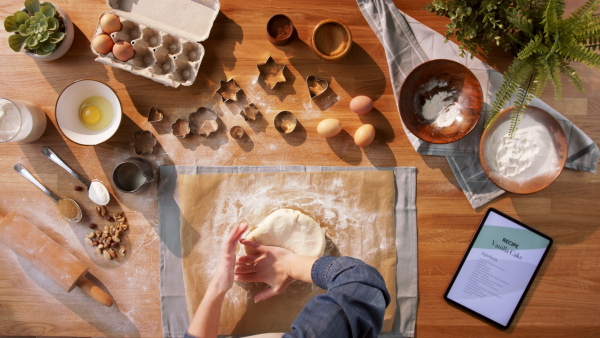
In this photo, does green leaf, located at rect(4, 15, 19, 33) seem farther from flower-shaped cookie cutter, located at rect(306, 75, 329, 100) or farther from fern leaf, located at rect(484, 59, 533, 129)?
fern leaf, located at rect(484, 59, 533, 129)

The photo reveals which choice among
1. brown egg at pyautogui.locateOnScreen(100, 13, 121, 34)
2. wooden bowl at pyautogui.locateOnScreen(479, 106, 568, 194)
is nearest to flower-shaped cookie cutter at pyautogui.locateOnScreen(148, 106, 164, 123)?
brown egg at pyautogui.locateOnScreen(100, 13, 121, 34)

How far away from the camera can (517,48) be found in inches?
42.5

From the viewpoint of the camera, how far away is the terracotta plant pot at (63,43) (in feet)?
3.61

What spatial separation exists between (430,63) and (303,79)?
388mm

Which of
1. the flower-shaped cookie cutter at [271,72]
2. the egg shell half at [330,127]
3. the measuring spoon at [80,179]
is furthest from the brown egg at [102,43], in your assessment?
the egg shell half at [330,127]

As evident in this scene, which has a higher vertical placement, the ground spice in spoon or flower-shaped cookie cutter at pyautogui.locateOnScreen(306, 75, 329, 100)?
flower-shaped cookie cutter at pyautogui.locateOnScreen(306, 75, 329, 100)

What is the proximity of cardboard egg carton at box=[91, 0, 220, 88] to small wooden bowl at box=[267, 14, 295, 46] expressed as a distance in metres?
0.17

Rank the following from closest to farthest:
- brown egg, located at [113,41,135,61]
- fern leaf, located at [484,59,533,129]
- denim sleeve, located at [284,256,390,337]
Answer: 1. denim sleeve, located at [284,256,390,337]
2. fern leaf, located at [484,59,533,129]
3. brown egg, located at [113,41,135,61]

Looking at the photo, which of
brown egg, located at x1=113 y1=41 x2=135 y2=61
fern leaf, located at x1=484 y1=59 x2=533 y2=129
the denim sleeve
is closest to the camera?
the denim sleeve

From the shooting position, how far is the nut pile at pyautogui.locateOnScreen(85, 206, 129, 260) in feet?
3.76

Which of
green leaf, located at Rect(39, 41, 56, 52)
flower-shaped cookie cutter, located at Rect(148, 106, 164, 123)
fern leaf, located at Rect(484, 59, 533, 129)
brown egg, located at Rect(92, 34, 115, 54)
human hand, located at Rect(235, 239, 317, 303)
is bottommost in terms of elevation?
human hand, located at Rect(235, 239, 317, 303)

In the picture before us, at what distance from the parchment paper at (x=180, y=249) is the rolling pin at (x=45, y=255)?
19 centimetres

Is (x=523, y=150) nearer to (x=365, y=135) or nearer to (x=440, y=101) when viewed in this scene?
(x=440, y=101)

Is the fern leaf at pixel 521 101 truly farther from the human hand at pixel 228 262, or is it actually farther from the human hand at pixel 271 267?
the human hand at pixel 228 262
